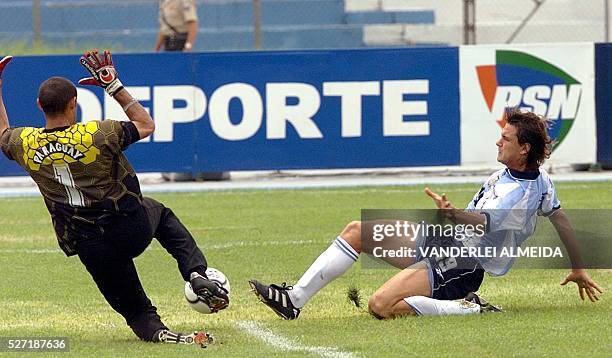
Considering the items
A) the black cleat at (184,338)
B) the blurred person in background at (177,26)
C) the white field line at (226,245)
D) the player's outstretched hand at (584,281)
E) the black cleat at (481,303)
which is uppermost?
the blurred person in background at (177,26)

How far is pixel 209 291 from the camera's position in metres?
7.54

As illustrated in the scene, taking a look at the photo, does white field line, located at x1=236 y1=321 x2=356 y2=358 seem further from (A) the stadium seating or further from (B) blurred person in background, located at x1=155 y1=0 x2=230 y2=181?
(A) the stadium seating

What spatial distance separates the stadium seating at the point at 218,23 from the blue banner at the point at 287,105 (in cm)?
588

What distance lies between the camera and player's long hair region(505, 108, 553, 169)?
8.08 meters

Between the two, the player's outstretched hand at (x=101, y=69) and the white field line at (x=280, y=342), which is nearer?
the white field line at (x=280, y=342)

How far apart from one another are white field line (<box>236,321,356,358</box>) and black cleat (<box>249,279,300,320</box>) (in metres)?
0.15

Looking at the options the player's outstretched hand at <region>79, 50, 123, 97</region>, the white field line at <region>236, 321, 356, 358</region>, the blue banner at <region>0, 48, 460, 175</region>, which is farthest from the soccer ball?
the blue banner at <region>0, 48, 460, 175</region>

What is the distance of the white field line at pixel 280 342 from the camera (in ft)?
23.3

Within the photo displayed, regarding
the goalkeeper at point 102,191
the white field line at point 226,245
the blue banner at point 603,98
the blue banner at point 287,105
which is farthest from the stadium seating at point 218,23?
the goalkeeper at point 102,191

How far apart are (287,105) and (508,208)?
30.5 feet

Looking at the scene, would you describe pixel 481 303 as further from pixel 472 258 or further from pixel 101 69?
pixel 101 69

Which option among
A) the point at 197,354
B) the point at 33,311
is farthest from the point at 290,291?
the point at 33,311

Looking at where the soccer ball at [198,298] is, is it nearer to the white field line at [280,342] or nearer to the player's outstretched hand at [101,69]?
the white field line at [280,342]

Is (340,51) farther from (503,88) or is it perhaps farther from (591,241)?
(591,241)
